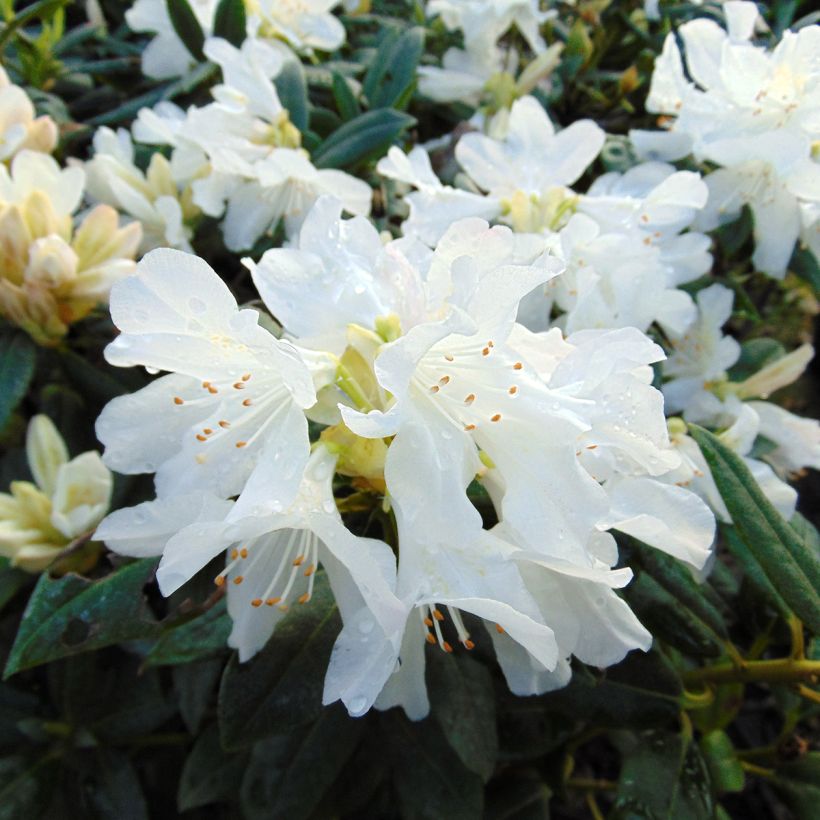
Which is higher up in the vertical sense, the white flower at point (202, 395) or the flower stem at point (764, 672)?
the white flower at point (202, 395)

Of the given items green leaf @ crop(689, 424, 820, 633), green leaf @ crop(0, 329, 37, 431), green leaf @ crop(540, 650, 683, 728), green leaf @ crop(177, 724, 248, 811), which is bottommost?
green leaf @ crop(177, 724, 248, 811)

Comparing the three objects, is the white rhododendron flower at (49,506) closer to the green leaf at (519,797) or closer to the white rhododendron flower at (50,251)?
the white rhododendron flower at (50,251)

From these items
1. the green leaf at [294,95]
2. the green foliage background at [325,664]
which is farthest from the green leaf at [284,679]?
the green leaf at [294,95]

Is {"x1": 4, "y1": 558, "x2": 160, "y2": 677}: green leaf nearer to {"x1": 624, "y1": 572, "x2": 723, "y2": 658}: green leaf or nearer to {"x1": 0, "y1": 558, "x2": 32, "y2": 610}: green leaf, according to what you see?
{"x1": 0, "y1": 558, "x2": 32, "y2": 610}: green leaf

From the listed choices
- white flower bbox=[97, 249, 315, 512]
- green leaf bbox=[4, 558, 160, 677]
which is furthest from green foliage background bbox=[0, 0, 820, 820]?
white flower bbox=[97, 249, 315, 512]

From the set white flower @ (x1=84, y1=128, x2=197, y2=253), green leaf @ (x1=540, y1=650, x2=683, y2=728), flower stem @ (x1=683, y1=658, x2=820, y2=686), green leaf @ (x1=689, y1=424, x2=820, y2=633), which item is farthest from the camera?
white flower @ (x1=84, y1=128, x2=197, y2=253)

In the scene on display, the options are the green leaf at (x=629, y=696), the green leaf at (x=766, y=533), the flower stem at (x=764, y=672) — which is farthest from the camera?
the green leaf at (x=629, y=696)

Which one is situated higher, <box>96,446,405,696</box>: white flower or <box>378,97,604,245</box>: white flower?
<box>378,97,604,245</box>: white flower
